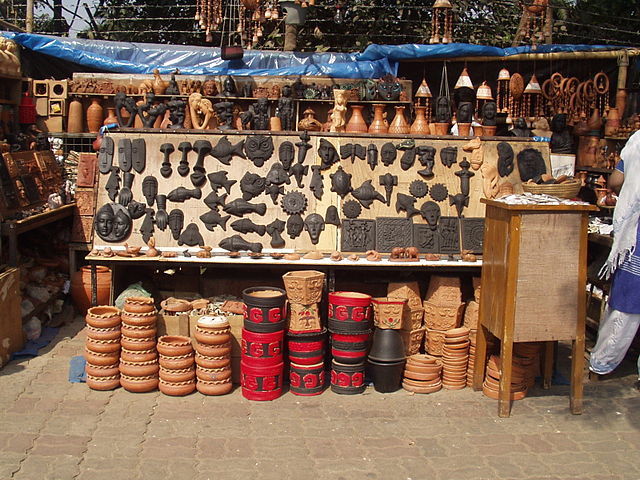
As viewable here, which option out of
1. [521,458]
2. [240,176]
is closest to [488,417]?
[521,458]

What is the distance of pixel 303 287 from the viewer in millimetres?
5270

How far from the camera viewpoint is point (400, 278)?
6074 millimetres

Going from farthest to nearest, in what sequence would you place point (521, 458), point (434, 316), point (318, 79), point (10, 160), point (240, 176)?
point (318, 79) → point (10, 160) → point (240, 176) → point (434, 316) → point (521, 458)

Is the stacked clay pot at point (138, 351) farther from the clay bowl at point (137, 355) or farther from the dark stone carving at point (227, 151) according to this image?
the dark stone carving at point (227, 151)

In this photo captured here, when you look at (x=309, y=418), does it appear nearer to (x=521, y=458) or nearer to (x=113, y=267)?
(x=521, y=458)

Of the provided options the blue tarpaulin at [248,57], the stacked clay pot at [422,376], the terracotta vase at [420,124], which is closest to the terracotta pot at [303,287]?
the stacked clay pot at [422,376]

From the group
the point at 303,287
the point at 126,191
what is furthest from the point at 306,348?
the point at 126,191

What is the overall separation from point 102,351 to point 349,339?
→ 75.0 inches

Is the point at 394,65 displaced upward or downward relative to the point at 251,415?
upward

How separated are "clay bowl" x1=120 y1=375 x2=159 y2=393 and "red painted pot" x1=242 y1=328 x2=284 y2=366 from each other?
2.46 ft

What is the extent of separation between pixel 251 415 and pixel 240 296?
1.58 meters

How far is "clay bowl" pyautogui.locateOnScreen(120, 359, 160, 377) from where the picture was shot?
5.31 metres

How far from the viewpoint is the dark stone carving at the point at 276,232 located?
6.11 m

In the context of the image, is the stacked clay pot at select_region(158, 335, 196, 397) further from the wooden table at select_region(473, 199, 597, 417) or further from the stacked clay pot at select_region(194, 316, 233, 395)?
the wooden table at select_region(473, 199, 597, 417)
